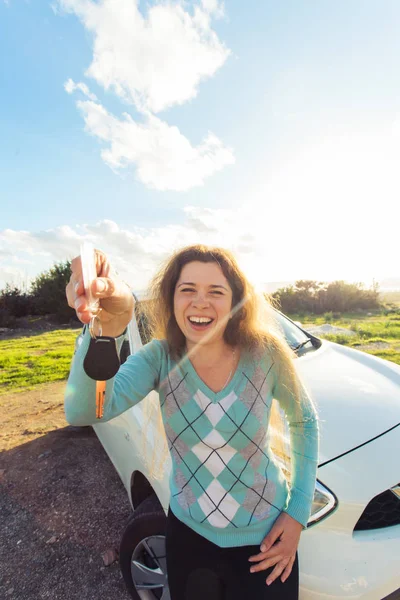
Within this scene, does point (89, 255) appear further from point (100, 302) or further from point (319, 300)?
point (319, 300)

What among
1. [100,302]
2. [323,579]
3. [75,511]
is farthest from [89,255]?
[75,511]

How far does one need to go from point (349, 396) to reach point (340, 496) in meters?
0.72

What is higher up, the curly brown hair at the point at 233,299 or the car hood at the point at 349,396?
the curly brown hair at the point at 233,299

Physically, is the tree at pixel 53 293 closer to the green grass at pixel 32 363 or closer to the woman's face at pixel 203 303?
the green grass at pixel 32 363

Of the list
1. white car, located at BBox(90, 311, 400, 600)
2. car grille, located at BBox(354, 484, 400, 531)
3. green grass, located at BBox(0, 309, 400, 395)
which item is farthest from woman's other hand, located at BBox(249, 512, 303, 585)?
green grass, located at BBox(0, 309, 400, 395)

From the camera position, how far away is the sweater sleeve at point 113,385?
105cm

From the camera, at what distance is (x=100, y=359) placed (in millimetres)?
983

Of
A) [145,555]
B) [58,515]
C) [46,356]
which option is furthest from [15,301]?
[145,555]

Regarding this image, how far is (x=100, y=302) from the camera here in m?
1.05

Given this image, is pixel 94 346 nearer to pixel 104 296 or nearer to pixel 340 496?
pixel 104 296

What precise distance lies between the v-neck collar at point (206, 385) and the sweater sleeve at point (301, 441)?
0.15 metres

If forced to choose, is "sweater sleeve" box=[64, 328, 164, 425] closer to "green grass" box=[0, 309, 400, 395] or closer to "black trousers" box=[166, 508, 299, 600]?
"black trousers" box=[166, 508, 299, 600]

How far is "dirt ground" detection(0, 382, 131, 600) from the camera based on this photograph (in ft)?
6.67

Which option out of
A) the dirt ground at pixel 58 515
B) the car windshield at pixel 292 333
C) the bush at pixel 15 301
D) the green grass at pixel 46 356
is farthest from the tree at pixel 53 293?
the car windshield at pixel 292 333
